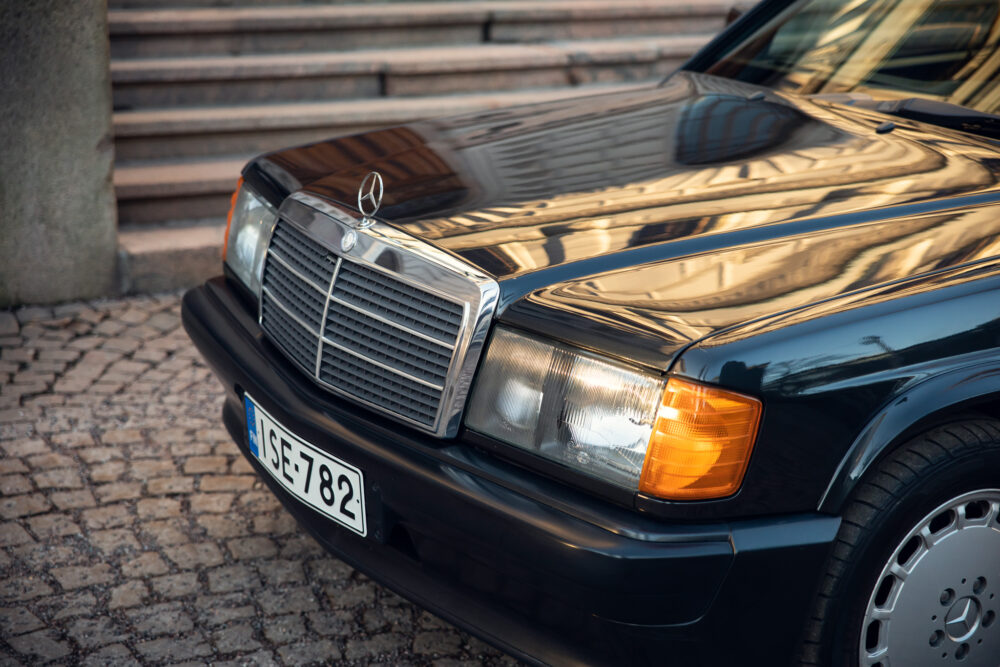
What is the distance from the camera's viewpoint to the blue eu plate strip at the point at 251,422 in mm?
2594

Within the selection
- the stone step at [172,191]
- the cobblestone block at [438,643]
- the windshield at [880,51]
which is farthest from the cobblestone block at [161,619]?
the stone step at [172,191]

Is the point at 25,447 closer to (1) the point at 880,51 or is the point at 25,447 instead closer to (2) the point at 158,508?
(2) the point at 158,508

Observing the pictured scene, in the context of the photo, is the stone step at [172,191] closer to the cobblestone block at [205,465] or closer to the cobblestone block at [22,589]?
the cobblestone block at [205,465]

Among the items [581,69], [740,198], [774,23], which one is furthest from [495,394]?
[581,69]

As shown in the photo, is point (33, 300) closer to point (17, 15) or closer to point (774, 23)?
point (17, 15)

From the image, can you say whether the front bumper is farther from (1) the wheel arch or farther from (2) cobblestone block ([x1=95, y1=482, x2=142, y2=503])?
(2) cobblestone block ([x1=95, y1=482, x2=142, y2=503])

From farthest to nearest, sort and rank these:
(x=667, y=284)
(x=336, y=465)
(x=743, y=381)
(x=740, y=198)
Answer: (x=740, y=198) → (x=336, y=465) → (x=667, y=284) → (x=743, y=381)

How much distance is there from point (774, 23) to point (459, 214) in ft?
5.59

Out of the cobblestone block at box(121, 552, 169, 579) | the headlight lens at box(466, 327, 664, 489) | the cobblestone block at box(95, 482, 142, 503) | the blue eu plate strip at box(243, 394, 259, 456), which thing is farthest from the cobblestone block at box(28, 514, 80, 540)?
the headlight lens at box(466, 327, 664, 489)

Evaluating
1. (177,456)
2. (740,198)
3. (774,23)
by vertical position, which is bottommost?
(177,456)

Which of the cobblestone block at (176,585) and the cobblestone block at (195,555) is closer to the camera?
the cobblestone block at (176,585)

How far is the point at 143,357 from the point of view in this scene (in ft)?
14.0

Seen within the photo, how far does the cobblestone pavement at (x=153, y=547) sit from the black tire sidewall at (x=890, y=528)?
95 centimetres

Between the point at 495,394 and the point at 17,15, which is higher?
the point at 17,15
